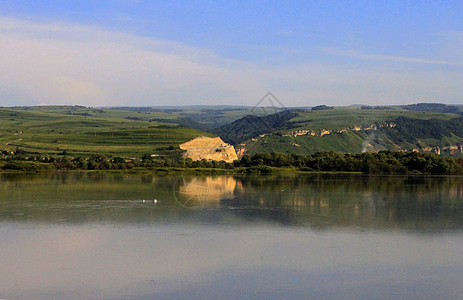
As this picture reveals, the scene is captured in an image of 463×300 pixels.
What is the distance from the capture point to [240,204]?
37750 millimetres

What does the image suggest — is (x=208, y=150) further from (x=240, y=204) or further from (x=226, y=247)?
(x=226, y=247)

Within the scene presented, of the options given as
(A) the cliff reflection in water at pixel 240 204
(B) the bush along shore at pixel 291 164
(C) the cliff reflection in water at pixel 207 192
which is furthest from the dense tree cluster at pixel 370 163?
(C) the cliff reflection in water at pixel 207 192

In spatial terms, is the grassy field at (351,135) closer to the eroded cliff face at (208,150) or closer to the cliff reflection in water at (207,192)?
the eroded cliff face at (208,150)

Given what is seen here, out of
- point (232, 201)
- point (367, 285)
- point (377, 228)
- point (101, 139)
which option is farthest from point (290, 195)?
point (101, 139)

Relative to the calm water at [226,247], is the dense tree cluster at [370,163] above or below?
below

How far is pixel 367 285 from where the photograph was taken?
18.4m

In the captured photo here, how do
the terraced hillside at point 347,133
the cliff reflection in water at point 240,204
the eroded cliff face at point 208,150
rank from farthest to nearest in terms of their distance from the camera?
the terraced hillside at point 347,133, the eroded cliff face at point 208,150, the cliff reflection in water at point 240,204

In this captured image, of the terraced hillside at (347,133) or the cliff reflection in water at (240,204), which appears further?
the terraced hillside at (347,133)

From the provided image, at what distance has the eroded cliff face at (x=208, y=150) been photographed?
96.6 meters

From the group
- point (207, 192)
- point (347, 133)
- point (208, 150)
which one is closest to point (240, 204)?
point (207, 192)

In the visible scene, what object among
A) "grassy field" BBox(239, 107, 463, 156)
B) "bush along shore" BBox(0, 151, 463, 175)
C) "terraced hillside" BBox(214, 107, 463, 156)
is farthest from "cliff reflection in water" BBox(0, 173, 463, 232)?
"terraced hillside" BBox(214, 107, 463, 156)

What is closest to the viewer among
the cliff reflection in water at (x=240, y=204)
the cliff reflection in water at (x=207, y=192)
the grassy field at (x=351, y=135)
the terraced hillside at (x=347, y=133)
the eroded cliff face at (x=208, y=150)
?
the cliff reflection in water at (x=240, y=204)

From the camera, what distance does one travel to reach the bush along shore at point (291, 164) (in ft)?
249

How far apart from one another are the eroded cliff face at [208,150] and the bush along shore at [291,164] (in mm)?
13463
